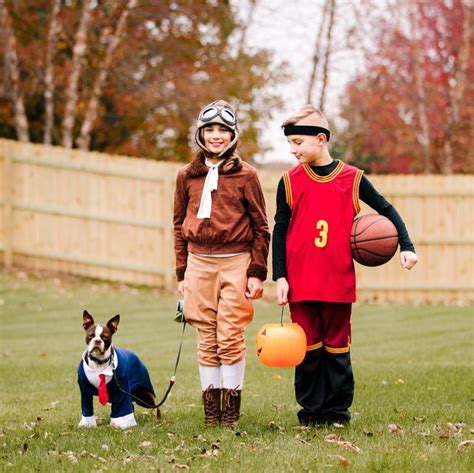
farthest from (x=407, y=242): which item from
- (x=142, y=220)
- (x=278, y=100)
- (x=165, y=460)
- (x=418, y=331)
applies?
(x=278, y=100)

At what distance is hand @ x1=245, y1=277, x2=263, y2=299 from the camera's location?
6512mm

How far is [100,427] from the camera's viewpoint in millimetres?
6750

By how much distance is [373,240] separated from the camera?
6297 millimetres

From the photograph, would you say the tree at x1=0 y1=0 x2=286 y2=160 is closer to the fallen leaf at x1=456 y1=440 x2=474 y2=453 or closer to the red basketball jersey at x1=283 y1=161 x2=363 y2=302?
the red basketball jersey at x1=283 y1=161 x2=363 y2=302

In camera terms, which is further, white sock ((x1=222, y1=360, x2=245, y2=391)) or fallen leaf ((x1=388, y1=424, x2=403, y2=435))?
white sock ((x1=222, y1=360, x2=245, y2=391))

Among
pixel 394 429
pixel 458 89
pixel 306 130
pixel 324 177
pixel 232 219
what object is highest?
pixel 458 89

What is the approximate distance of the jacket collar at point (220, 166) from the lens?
21.7 ft

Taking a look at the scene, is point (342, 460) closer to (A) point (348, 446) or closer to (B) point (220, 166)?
(A) point (348, 446)

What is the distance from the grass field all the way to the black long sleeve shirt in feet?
3.48

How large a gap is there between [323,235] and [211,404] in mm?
1321

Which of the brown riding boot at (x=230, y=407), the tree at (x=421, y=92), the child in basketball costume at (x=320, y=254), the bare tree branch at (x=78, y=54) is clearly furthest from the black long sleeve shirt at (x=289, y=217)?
the tree at (x=421, y=92)

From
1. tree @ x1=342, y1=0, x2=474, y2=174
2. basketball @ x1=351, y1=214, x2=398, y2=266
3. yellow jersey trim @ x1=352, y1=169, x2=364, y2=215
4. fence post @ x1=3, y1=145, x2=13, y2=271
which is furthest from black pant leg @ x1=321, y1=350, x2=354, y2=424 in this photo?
tree @ x1=342, y1=0, x2=474, y2=174

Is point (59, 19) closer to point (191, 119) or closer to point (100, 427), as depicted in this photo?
point (191, 119)

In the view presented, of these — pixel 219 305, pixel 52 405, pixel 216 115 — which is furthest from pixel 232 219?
pixel 52 405
